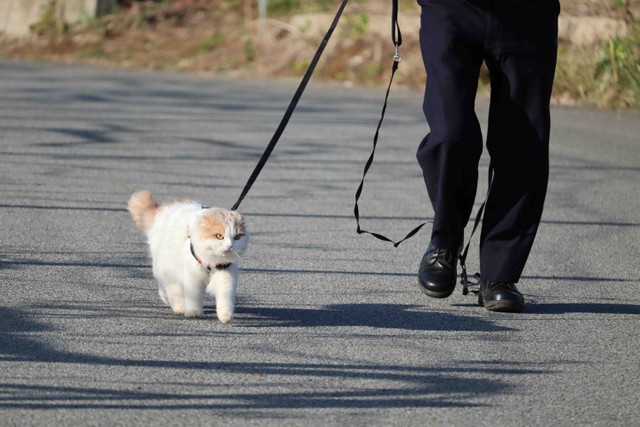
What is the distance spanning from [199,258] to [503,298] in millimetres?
1492

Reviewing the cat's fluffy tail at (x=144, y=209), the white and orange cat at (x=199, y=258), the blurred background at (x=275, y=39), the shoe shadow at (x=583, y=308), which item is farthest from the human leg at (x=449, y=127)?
the blurred background at (x=275, y=39)

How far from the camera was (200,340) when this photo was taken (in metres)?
4.77

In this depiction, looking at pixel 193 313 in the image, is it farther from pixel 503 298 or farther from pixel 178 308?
pixel 503 298

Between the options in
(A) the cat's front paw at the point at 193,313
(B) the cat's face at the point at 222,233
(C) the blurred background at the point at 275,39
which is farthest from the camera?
(C) the blurred background at the point at 275,39

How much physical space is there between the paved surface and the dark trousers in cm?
42

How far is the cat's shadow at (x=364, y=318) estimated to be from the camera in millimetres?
5152

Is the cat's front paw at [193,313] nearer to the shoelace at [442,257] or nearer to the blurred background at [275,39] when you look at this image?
the shoelace at [442,257]

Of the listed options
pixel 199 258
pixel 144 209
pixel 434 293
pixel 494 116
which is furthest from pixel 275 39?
pixel 199 258

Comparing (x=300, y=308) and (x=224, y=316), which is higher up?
(x=224, y=316)

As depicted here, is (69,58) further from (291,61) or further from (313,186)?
(313,186)

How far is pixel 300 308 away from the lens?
5.46 metres

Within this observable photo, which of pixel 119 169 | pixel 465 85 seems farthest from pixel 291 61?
pixel 465 85

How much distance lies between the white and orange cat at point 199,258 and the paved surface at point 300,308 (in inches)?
4.4

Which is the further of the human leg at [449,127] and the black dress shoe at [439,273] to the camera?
the black dress shoe at [439,273]
